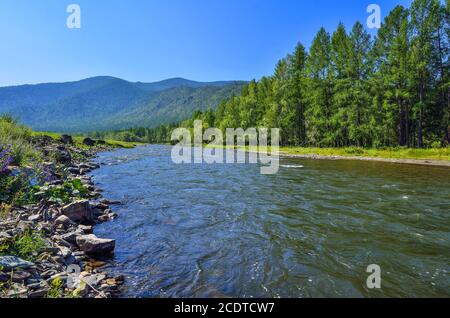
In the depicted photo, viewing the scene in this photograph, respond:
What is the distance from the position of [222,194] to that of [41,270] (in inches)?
483

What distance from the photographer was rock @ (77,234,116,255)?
8555 mm

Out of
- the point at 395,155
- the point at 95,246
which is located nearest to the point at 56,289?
the point at 95,246

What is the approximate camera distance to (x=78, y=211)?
11617mm

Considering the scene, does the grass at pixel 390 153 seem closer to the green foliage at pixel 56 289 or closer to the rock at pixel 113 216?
the rock at pixel 113 216

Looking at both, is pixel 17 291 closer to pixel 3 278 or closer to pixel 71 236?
pixel 3 278

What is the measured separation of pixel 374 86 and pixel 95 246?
174 ft

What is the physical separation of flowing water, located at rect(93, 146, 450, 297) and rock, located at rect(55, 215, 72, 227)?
1.20 metres

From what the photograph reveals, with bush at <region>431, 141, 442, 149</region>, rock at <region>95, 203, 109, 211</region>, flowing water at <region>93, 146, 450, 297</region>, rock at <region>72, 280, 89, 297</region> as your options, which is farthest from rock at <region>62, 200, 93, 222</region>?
bush at <region>431, 141, 442, 149</region>

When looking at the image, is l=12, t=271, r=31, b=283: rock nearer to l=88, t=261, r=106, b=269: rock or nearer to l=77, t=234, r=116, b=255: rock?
l=88, t=261, r=106, b=269: rock

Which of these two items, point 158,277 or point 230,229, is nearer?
point 158,277

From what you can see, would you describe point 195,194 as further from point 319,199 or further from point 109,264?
point 109,264

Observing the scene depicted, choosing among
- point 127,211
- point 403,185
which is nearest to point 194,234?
point 127,211
